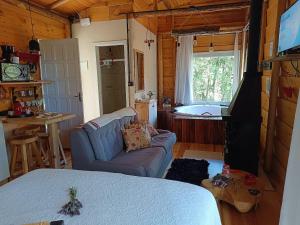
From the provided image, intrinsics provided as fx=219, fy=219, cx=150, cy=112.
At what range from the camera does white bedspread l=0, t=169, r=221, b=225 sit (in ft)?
3.36

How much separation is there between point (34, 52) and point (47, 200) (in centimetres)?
302

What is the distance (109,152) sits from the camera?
2496 millimetres

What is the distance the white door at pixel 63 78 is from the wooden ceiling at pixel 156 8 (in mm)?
735

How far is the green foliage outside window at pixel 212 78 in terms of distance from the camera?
582 cm

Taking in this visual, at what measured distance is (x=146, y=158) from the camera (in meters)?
2.42

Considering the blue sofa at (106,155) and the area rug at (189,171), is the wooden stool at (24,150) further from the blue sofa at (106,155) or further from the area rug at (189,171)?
the area rug at (189,171)

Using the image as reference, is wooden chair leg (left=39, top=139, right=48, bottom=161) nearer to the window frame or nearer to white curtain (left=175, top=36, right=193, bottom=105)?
white curtain (left=175, top=36, right=193, bottom=105)

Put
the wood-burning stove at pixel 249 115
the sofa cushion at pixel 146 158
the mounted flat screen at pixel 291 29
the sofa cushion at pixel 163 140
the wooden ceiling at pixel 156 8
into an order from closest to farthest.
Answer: the mounted flat screen at pixel 291 29, the sofa cushion at pixel 146 158, the wood-burning stove at pixel 249 115, the sofa cushion at pixel 163 140, the wooden ceiling at pixel 156 8

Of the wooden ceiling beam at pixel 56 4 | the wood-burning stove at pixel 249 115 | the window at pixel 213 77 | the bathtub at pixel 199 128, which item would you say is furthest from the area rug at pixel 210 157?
the wooden ceiling beam at pixel 56 4

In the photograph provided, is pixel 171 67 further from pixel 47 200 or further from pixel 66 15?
pixel 47 200

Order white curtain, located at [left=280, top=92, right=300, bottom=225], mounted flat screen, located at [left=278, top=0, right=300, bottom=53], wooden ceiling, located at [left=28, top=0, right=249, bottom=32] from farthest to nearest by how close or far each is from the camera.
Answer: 1. wooden ceiling, located at [left=28, top=0, right=249, bottom=32]
2. mounted flat screen, located at [left=278, top=0, right=300, bottom=53]
3. white curtain, located at [left=280, top=92, right=300, bottom=225]

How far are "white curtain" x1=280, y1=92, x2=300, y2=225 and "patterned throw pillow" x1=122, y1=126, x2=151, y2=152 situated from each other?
6.14 feet

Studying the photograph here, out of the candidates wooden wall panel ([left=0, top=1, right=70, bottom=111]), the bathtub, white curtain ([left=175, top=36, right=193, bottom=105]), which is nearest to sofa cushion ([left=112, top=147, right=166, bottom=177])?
the bathtub

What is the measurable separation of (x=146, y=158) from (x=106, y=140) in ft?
1.65
